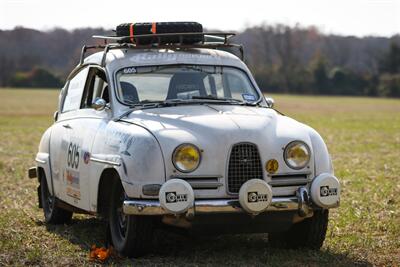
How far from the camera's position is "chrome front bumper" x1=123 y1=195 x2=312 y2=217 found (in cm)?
660

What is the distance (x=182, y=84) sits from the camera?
830 centimetres

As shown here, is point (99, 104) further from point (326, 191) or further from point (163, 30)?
point (326, 191)

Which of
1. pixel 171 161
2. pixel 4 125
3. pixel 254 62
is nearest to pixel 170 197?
pixel 171 161

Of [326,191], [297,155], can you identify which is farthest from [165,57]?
[326,191]

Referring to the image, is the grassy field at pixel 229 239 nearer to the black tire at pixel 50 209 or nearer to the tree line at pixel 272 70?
the black tire at pixel 50 209

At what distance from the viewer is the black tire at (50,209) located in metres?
9.39

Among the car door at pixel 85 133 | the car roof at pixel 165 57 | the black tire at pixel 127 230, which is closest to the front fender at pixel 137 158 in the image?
the black tire at pixel 127 230

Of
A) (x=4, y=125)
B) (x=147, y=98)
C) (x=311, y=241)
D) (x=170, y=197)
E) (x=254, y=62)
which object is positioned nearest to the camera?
(x=170, y=197)

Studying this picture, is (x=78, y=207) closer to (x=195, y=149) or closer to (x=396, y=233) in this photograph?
(x=195, y=149)

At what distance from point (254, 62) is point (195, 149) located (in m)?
127

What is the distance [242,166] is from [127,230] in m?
1.14

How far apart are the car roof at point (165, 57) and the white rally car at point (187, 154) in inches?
0.5

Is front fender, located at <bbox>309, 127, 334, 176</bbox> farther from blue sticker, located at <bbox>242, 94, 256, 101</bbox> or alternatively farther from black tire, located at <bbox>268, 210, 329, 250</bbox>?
blue sticker, located at <bbox>242, 94, 256, 101</bbox>

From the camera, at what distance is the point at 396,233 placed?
8469mm
